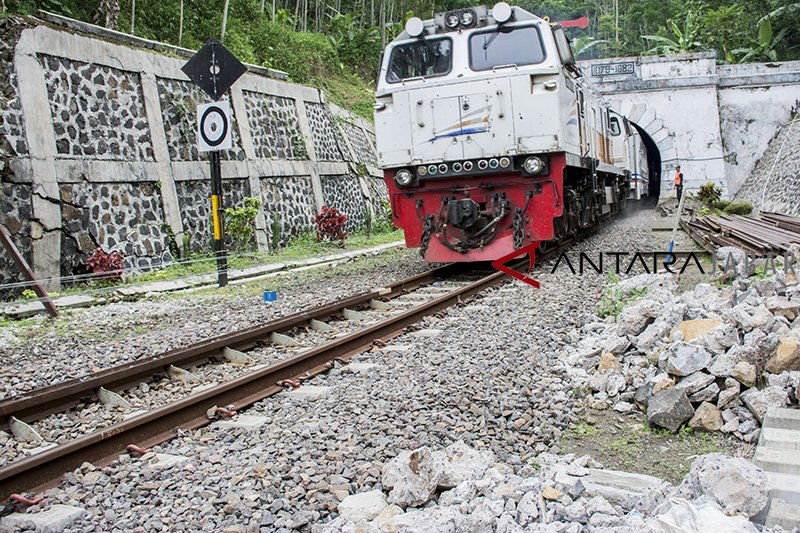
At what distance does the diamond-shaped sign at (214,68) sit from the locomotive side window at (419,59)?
216cm

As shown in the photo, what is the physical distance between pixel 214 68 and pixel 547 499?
9.01 m

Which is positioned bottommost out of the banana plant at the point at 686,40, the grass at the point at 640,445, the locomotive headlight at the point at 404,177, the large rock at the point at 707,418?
the grass at the point at 640,445

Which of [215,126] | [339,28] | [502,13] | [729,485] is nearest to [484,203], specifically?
[502,13]

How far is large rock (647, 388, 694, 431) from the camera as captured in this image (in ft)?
12.7

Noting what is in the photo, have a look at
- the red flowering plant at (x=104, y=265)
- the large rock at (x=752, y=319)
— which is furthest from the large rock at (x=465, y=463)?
the red flowering plant at (x=104, y=265)

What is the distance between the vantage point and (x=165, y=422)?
4.16 m

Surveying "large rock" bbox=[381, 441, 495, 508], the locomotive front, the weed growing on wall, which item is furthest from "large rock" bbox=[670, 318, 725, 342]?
the weed growing on wall

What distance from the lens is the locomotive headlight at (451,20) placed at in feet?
32.8

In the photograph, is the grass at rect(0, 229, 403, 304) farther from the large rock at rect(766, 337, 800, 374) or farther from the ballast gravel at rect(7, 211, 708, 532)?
the large rock at rect(766, 337, 800, 374)

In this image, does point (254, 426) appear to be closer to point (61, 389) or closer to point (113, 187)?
point (61, 389)

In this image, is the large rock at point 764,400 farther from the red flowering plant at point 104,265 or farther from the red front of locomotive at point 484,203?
the red flowering plant at point 104,265

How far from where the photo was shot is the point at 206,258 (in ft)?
39.4

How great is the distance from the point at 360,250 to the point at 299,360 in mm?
9297

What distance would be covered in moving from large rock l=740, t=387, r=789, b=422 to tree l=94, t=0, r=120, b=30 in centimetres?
1387
